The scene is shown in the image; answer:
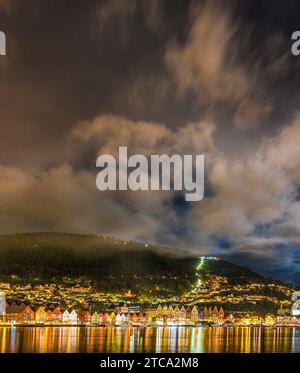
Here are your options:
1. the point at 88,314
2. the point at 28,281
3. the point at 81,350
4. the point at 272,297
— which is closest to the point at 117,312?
the point at 88,314

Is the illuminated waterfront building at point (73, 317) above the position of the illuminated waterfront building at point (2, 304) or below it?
below

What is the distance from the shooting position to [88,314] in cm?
7225

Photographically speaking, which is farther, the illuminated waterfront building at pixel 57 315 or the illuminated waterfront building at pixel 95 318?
the illuminated waterfront building at pixel 95 318

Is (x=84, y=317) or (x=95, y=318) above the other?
(x=84, y=317)

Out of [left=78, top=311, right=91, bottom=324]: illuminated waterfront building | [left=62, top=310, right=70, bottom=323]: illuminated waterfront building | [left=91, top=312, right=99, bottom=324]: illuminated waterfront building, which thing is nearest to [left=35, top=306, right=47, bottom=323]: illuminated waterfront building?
[left=62, top=310, right=70, bottom=323]: illuminated waterfront building

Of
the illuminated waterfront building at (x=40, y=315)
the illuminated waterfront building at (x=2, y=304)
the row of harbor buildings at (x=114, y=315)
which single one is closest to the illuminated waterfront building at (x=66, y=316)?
the row of harbor buildings at (x=114, y=315)

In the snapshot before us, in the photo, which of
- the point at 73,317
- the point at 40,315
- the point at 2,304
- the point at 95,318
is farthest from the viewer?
the point at 95,318

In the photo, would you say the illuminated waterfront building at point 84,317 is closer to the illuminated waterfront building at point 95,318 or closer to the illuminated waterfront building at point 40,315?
the illuminated waterfront building at point 95,318

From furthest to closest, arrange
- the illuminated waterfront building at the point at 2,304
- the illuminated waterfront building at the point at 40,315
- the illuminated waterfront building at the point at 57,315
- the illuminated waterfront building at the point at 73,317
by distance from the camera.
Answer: the illuminated waterfront building at the point at 73,317 < the illuminated waterfront building at the point at 57,315 < the illuminated waterfront building at the point at 40,315 < the illuminated waterfront building at the point at 2,304

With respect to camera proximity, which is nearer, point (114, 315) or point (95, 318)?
point (95, 318)

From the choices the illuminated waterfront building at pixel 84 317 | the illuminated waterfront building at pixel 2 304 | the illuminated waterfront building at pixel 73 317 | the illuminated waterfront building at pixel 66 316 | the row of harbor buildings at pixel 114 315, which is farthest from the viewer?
the illuminated waterfront building at pixel 84 317

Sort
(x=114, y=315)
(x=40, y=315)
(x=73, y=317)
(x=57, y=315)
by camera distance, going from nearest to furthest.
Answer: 1. (x=40, y=315)
2. (x=57, y=315)
3. (x=73, y=317)
4. (x=114, y=315)

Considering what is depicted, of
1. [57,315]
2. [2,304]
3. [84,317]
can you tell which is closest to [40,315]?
[57,315]

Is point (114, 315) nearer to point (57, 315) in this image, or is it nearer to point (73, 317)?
point (73, 317)
